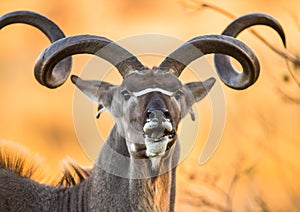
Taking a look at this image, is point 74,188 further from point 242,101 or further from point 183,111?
point 242,101

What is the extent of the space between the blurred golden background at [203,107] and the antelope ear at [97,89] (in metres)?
1.36

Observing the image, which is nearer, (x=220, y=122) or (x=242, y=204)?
(x=220, y=122)

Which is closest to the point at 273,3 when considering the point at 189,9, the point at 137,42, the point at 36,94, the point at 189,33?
the point at 189,33

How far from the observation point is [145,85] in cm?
1301

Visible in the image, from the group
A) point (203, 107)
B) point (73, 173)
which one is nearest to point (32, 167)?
point (73, 173)

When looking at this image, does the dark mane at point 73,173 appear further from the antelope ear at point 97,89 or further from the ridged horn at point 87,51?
the ridged horn at point 87,51

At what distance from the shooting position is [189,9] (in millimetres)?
15961

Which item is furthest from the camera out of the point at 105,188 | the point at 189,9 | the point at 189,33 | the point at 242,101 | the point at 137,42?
the point at 189,33

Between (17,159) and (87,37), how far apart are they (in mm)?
1618

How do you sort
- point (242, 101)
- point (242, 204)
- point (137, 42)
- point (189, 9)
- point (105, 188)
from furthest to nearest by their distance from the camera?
point (242, 101), point (242, 204), point (189, 9), point (137, 42), point (105, 188)

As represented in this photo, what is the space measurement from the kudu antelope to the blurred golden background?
794 mm

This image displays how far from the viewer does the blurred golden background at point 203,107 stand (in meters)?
17.7

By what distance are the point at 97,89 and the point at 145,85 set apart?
2.28 feet

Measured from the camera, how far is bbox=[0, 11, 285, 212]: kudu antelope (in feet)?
42.0
